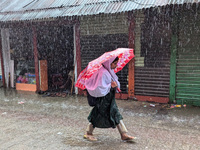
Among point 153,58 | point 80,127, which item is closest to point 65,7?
point 153,58

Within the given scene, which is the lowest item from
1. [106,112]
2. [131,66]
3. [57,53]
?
[106,112]

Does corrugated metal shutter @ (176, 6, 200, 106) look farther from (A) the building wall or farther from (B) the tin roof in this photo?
(A) the building wall

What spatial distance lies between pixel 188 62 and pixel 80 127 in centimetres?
379

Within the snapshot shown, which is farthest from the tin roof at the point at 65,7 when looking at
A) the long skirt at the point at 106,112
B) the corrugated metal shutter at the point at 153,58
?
the long skirt at the point at 106,112

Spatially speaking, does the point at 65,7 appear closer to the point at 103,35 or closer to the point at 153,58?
the point at 103,35

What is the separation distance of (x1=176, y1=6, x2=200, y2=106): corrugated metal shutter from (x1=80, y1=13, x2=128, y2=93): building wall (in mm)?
1744

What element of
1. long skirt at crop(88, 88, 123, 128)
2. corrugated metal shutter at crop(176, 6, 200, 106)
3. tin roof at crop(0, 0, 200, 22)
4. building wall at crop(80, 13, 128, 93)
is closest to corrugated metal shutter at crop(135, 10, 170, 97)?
corrugated metal shutter at crop(176, 6, 200, 106)

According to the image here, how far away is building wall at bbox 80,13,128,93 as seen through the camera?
21.4ft

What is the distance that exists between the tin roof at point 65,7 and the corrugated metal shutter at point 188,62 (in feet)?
3.40

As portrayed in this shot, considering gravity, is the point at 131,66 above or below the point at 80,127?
above

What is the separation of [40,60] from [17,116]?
10.5 ft

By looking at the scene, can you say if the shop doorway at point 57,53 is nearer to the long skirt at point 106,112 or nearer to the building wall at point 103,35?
the building wall at point 103,35

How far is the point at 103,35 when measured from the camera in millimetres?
6801

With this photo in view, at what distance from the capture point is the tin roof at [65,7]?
5.47 metres
